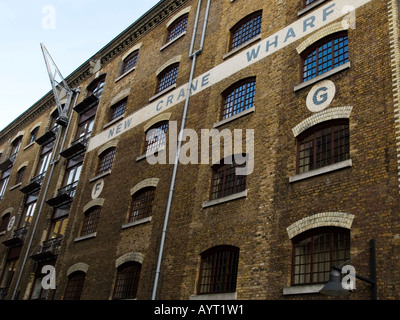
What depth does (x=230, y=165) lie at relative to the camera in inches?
588

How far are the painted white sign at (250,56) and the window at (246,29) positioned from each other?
3.12 feet

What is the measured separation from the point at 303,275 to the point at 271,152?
154 inches

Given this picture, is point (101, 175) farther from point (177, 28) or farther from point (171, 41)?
point (177, 28)

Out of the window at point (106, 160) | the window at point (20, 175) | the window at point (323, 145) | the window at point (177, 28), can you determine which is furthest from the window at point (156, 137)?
the window at point (20, 175)

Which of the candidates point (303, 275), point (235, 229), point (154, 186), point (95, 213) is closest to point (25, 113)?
point (95, 213)

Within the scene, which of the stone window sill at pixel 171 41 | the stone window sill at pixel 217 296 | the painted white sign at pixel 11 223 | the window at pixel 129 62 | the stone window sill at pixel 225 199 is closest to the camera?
the stone window sill at pixel 217 296

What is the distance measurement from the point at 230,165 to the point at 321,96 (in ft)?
12.2

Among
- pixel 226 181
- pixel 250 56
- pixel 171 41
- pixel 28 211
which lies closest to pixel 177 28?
pixel 171 41

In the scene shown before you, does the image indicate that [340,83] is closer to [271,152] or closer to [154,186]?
[271,152]

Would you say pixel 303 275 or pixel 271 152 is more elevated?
pixel 271 152

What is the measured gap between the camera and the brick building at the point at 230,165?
11.3 metres

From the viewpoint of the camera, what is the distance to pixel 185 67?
19.6 m

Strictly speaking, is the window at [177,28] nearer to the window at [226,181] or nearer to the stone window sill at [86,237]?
the window at [226,181]

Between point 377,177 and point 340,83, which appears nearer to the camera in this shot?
point 377,177
